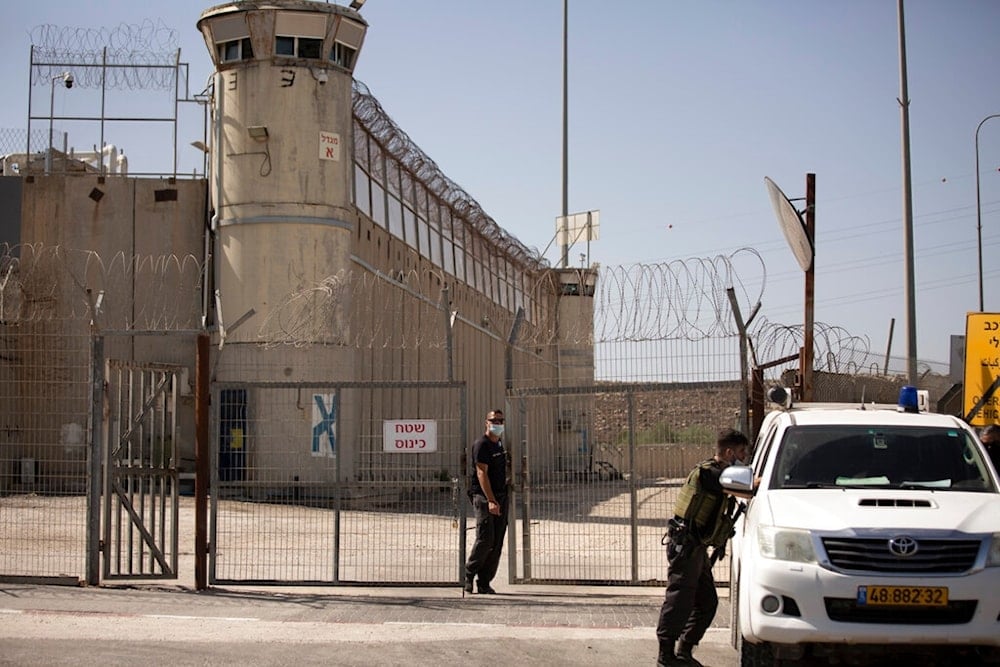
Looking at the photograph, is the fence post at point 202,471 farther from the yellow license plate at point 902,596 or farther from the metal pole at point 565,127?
the metal pole at point 565,127

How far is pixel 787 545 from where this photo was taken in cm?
699

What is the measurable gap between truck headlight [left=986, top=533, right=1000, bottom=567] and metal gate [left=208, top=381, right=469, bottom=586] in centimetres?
525

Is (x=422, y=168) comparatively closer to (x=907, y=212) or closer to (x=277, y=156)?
(x=277, y=156)

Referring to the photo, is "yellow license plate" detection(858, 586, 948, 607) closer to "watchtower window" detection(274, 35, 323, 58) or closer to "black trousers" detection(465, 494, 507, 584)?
"black trousers" detection(465, 494, 507, 584)

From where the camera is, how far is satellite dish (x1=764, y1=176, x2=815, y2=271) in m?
11.3

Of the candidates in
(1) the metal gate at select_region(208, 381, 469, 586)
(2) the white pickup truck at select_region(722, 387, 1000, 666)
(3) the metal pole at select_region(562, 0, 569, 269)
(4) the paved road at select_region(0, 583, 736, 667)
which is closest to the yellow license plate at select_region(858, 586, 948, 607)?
(2) the white pickup truck at select_region(722, 387, 1000, 666)

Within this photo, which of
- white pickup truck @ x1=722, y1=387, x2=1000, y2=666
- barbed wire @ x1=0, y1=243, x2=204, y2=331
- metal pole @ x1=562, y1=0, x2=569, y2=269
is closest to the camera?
white pickup truck @ x1=722, y1=387, x2=1000, y2=666

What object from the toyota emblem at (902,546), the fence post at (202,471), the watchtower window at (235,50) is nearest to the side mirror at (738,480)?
the toyota emblem at (902,546)

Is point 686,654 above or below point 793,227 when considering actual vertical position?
below

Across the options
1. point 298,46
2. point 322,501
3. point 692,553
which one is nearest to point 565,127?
point 298,46

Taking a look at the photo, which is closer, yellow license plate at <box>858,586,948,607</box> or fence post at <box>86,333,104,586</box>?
yellow license plate at <box>858,586,948,607</box>

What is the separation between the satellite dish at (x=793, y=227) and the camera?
446 inches

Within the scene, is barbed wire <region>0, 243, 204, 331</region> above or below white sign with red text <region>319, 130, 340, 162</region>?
below

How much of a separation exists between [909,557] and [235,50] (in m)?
18.8
